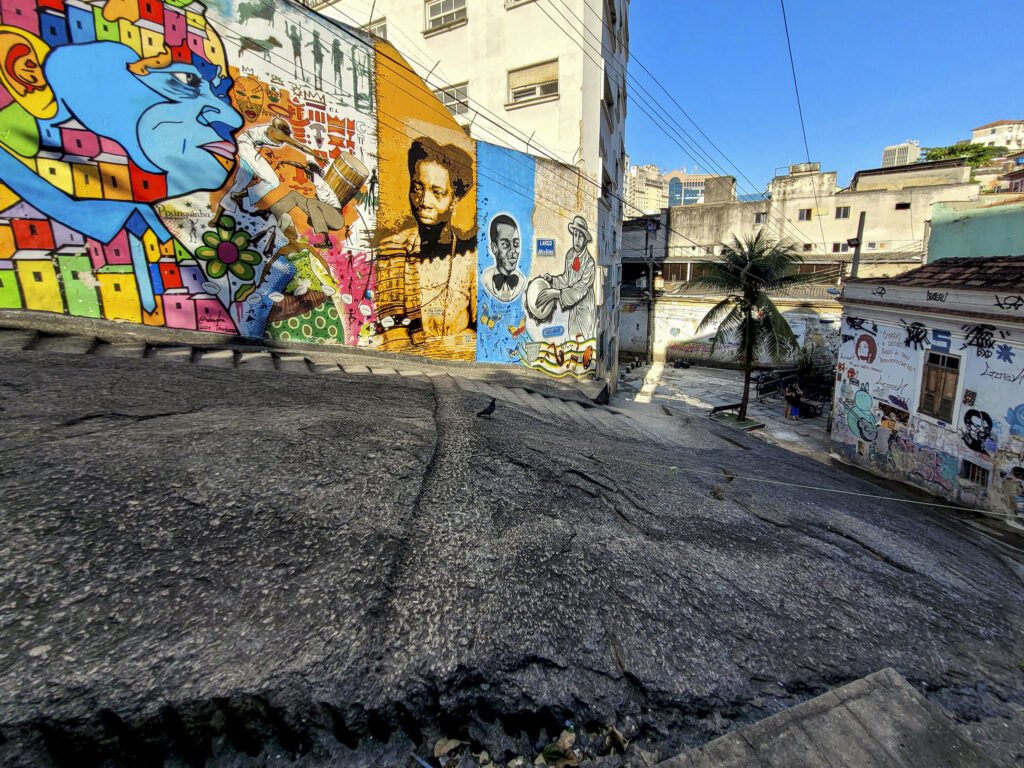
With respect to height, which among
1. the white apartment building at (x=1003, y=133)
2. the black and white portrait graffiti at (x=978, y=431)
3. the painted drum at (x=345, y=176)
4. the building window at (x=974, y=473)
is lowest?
the building window at (x=974, y=473)

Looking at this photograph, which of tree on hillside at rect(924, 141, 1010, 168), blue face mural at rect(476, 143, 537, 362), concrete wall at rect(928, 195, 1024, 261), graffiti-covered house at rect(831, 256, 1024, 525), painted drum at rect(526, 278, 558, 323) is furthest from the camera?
tree on hillside at rect(924, 141, 1010, 168)

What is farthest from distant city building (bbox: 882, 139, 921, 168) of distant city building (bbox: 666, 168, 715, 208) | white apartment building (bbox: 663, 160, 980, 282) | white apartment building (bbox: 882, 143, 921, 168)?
distant city building (bbox: 666, 168, 715, 208)

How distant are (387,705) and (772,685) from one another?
2.18 meters

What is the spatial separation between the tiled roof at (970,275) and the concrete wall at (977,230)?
24.8 inches

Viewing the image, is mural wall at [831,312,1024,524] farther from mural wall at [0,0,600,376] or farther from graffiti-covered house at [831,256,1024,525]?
mural wall at [0,0,600,376]

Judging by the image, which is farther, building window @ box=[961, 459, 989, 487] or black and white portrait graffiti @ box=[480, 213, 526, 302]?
black and white portrait graffiti @ box=[480, 213, 526, 302]

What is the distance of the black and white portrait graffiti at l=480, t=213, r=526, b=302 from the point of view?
12.8 meters

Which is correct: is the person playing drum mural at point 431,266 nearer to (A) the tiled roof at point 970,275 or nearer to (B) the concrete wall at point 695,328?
(A) the tiled roof at point 970,275

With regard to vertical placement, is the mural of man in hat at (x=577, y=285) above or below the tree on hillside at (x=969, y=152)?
below

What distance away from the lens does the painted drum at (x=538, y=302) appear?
13469 millimetres

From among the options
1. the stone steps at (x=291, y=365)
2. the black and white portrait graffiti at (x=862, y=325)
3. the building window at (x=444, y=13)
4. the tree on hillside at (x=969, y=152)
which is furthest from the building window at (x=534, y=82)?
the tree on hillside at (x=969, y=152)

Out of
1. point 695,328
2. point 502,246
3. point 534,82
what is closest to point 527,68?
point 534,82

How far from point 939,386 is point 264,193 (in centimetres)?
1521

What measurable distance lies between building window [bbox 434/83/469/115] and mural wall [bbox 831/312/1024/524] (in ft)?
43.2
